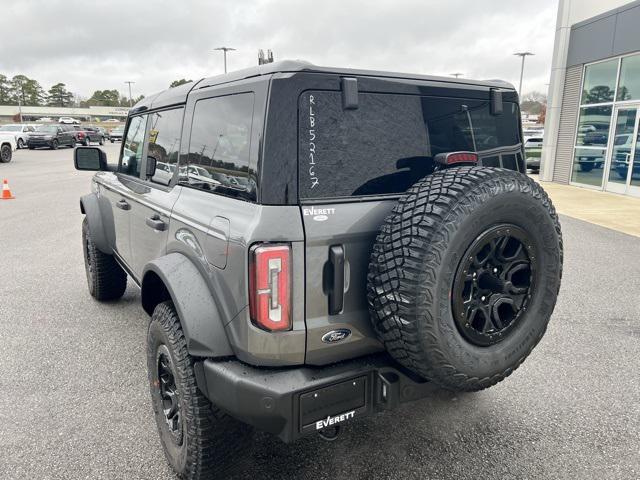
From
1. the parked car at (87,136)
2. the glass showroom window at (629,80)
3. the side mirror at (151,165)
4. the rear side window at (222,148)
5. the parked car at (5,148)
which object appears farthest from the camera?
the parked car at (87,136)

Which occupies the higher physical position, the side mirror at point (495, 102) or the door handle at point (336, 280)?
the side mirror at point (495, 102)

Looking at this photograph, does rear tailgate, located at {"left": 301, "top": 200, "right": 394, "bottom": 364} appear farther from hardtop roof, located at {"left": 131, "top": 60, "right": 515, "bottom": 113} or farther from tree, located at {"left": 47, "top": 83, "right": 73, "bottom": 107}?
tree, located at {"left": 47, "top": 83, "right": 73, "bottom": 107}

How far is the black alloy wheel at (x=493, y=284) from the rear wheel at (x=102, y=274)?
358 cm

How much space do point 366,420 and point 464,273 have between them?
4.49 ft

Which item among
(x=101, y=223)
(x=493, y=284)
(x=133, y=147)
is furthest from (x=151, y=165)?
(x=493, y=284)

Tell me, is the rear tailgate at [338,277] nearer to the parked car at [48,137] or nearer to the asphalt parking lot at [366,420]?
the asphalt parking lot at [366,420]

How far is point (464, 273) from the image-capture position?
199 cm

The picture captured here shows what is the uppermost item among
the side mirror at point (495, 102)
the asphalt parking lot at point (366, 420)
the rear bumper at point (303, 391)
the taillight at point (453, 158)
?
the side mirror at point (495, 102)

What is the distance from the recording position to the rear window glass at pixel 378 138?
2.05 metres

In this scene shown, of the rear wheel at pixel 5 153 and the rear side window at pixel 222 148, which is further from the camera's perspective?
the rear wheel at pixel 5 153

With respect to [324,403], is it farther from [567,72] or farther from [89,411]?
[567,72]

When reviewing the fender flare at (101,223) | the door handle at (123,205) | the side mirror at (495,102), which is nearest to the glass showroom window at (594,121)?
the side mirror at (495,102)

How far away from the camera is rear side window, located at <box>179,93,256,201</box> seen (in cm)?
Result: 211

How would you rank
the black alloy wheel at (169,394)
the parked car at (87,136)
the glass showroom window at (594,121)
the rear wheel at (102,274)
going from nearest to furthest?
1. the black alloy wheel at (169,394)
2. the rear wheel at (102,274)
3. the glass showroom window at (594,121)
4. the parked car at (87,136)
